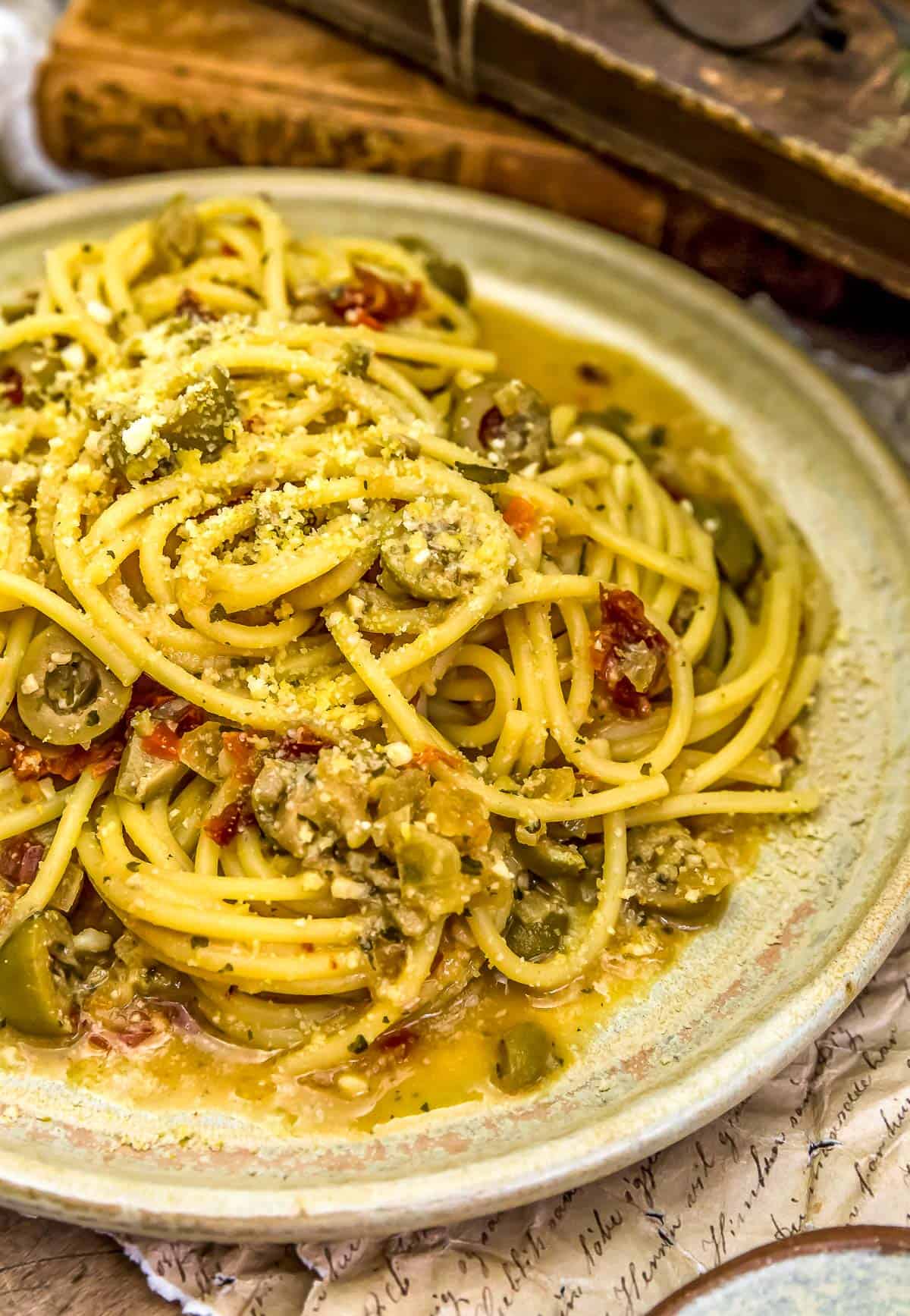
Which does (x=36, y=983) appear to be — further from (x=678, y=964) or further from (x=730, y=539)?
(x=730, y=539)

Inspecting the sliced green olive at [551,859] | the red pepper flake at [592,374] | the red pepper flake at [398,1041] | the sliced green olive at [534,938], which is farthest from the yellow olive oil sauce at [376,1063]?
the red pepper flake at [592,374]

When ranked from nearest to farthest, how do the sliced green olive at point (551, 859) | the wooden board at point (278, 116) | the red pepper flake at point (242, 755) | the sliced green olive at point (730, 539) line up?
the red pepper flake at point (242, 755) → the sliced green olive at point (551, 859) → the sliced green olive at point (730, 539) → the wooden board at point (278, 116)

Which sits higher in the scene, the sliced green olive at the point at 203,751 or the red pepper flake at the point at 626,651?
the red pepper flake at the point at 626,651

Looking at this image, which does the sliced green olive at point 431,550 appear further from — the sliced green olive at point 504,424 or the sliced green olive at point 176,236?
the sliced green olive at point 176,236

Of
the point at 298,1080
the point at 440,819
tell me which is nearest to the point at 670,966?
the point at 440,819

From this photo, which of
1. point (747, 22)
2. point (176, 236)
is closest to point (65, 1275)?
point (176, 236)

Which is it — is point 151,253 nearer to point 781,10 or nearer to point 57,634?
point 57,634
